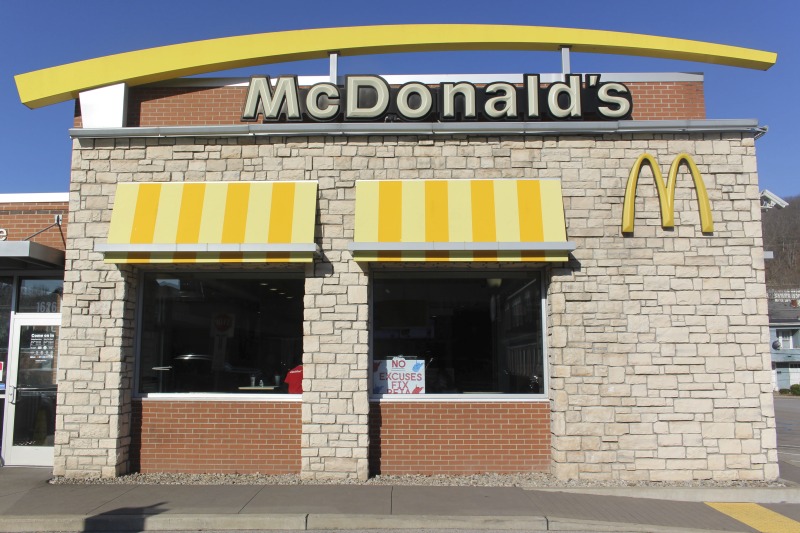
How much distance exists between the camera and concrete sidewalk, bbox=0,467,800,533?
720cm

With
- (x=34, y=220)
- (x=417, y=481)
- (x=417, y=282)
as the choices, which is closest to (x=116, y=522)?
→ (x=417, y=481)

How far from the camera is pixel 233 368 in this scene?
32.8 feet

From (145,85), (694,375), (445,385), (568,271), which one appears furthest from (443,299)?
(145,85)

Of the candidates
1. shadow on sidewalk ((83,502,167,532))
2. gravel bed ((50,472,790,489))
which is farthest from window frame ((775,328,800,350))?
shadow on sidewalk ((83,502,167,532))

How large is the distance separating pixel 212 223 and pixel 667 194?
Result: 640 cm

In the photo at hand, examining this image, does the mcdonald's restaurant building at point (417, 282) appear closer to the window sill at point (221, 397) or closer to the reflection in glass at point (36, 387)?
the window sill at point (221, 397)

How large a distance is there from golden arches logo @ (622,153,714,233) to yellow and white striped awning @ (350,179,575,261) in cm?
96

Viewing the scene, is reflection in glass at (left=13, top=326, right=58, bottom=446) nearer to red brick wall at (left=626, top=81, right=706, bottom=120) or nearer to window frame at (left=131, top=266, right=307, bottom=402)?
window frame at (left=131, top=266, right=307, bottom=402)

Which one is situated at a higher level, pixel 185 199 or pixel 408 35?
pixel 408 35

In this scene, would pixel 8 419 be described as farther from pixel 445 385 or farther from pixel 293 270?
pixel 445 385

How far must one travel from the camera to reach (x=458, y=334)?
10.0 metres

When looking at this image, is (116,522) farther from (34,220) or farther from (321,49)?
(321,49)

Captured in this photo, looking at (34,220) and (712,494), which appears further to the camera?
(34,220)

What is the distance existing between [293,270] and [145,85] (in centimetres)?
374
